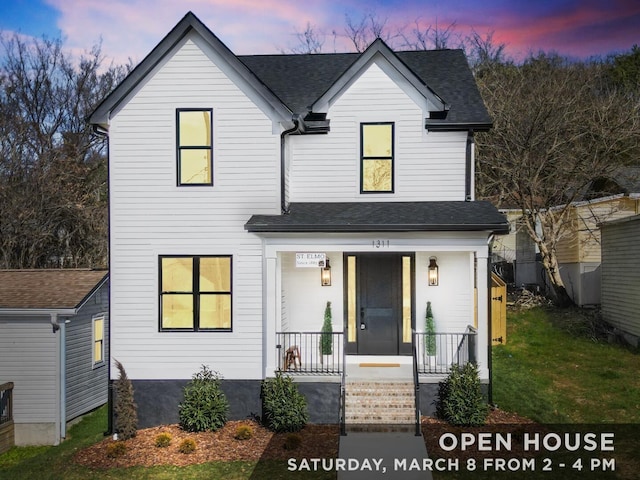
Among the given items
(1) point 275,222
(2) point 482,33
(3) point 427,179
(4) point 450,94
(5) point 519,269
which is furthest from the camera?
(2) point 482,33

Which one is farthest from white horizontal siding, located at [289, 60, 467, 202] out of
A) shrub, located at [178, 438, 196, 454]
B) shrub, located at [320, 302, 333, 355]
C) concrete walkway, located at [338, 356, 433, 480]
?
shrub, located at [178, 438, 196, 454]

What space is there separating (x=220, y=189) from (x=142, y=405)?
4940 millimetres

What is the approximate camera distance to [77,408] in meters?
15.3

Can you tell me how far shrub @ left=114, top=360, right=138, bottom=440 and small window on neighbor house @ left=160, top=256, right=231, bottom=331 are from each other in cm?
134

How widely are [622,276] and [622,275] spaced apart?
1.2 inches

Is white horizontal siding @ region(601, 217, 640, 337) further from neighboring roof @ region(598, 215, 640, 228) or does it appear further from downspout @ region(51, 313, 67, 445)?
downspout @ region(51, 313, 67, 445)

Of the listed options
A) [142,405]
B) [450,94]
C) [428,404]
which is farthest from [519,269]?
[142,405]

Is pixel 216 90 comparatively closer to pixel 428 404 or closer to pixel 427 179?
pixel 427 179

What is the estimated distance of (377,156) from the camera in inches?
541

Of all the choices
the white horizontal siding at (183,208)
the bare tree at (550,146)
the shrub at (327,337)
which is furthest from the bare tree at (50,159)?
the bare tree at (550,146)

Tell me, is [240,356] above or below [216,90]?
below

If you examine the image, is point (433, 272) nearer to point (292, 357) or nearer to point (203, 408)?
point (292, 357)

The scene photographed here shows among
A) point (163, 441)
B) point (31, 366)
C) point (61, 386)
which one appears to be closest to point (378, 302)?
point (163, 441)

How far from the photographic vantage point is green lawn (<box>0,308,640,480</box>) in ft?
33.0
